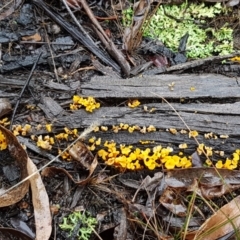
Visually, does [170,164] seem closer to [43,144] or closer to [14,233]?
[43,144]

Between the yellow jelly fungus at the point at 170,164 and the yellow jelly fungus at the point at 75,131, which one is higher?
the yellow jelly fungus at the point at 75,131

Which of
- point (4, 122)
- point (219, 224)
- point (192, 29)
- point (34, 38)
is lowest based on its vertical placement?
Result: point (219, 224)

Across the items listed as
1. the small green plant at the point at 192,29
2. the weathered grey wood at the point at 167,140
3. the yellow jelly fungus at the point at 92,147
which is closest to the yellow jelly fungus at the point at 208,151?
the weathered grey wood at the point at 167,140

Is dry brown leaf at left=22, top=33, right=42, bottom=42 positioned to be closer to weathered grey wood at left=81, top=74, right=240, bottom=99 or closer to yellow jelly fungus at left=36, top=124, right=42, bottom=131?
weathered grey wood at left=81, top=74, right=240, bottom=99

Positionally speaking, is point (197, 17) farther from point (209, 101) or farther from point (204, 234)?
point (204, 234)

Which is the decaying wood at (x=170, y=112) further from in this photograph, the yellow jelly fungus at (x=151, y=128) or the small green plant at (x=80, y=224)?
the small green plant at (x=80, y=224)

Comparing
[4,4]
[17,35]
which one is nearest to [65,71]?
[17,35]

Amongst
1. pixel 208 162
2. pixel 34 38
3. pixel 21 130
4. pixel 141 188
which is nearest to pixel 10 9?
pixel 34 38
